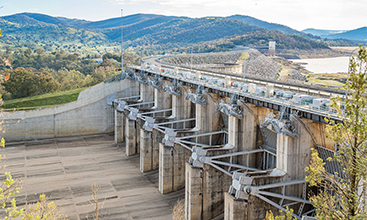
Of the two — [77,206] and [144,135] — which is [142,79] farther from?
[77,206]

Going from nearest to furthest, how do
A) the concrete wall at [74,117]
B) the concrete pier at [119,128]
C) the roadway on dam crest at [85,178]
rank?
1. the roadway on dam crest at [85,178]
2. the concrete pier at [119,128]
3. the concrete wall at [74,117]

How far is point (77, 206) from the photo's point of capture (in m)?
34.8

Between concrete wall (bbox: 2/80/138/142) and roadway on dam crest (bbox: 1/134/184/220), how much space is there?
2081mm

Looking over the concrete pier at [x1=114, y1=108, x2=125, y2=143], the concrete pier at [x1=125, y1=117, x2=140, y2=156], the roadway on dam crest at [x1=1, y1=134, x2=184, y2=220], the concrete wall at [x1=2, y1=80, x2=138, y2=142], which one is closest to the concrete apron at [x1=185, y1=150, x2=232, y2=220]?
the roadway on dam crest at [x1=1, y1=134, x2=184, y2=220]

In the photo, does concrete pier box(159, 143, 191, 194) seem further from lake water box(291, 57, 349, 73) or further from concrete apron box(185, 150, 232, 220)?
lake water box(291, 57, 349, 73)

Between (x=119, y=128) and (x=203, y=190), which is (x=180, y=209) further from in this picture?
(x=119, y=128)

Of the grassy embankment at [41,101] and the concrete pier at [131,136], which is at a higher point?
the grassy embankment at [41,101]

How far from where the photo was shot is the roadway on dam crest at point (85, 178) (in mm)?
34469

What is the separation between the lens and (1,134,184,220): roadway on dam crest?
1357 inches

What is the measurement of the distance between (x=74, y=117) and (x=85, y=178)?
69.6ft

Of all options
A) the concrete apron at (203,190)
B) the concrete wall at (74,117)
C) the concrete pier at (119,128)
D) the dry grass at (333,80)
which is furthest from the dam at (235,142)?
the dry grass at (333,80)

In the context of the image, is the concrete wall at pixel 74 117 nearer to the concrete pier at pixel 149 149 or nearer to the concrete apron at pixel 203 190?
the concrete pier at pixel 149 149

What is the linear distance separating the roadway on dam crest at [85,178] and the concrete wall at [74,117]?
2.08 m

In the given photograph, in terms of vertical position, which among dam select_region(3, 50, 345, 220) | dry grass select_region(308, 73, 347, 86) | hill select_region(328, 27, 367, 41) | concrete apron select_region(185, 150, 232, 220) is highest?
hill select_region(328, 27, 367, 41)
